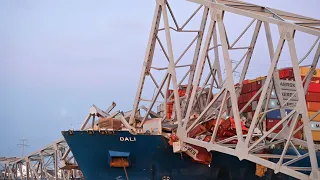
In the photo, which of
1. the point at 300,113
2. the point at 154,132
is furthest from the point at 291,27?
the point at 154,132

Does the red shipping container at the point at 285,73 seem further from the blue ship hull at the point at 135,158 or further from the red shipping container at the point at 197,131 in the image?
the blue ship hull at the point at 135,158

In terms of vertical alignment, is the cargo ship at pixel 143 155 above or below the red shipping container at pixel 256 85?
below

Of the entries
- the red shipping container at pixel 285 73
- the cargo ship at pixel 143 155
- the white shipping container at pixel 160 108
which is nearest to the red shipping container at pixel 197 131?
the cargo ship at pixel 143 155

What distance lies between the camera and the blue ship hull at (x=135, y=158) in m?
26.8

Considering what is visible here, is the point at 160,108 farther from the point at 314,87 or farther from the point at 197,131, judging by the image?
the point at 314,87

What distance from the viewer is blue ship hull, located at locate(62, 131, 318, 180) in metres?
26.8

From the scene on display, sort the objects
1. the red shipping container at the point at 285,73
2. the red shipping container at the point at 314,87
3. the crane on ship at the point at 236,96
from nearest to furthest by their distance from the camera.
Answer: the crane on ship at the point at 236,96 < the red shipping container at the point at 314,87 < the red shipping container at the point at 285,73

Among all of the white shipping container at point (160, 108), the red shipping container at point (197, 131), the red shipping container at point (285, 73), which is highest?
the red shipping container at point (285, 73)

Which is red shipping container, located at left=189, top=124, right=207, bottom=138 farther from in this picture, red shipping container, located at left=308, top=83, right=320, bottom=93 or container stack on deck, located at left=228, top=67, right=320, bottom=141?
red shipping container, located at left=308, top=83, right=320, bottom=93

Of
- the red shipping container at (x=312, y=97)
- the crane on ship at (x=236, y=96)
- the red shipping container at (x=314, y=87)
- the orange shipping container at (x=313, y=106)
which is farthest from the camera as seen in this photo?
the red shipping container at (x=314, y=87)

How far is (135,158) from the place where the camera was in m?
26.9

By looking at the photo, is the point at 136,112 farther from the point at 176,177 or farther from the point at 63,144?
the point at 63,144

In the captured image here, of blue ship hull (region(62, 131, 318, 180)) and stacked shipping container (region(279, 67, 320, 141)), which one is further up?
stacked shipping container (region(279, 67, 320, 141))

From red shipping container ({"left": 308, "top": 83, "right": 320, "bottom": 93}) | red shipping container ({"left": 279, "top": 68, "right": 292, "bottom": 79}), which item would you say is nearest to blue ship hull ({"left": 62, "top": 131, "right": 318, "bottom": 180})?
red shipping container ({"left": 279, "top": 68, "right": 292, "bottom": 79})
